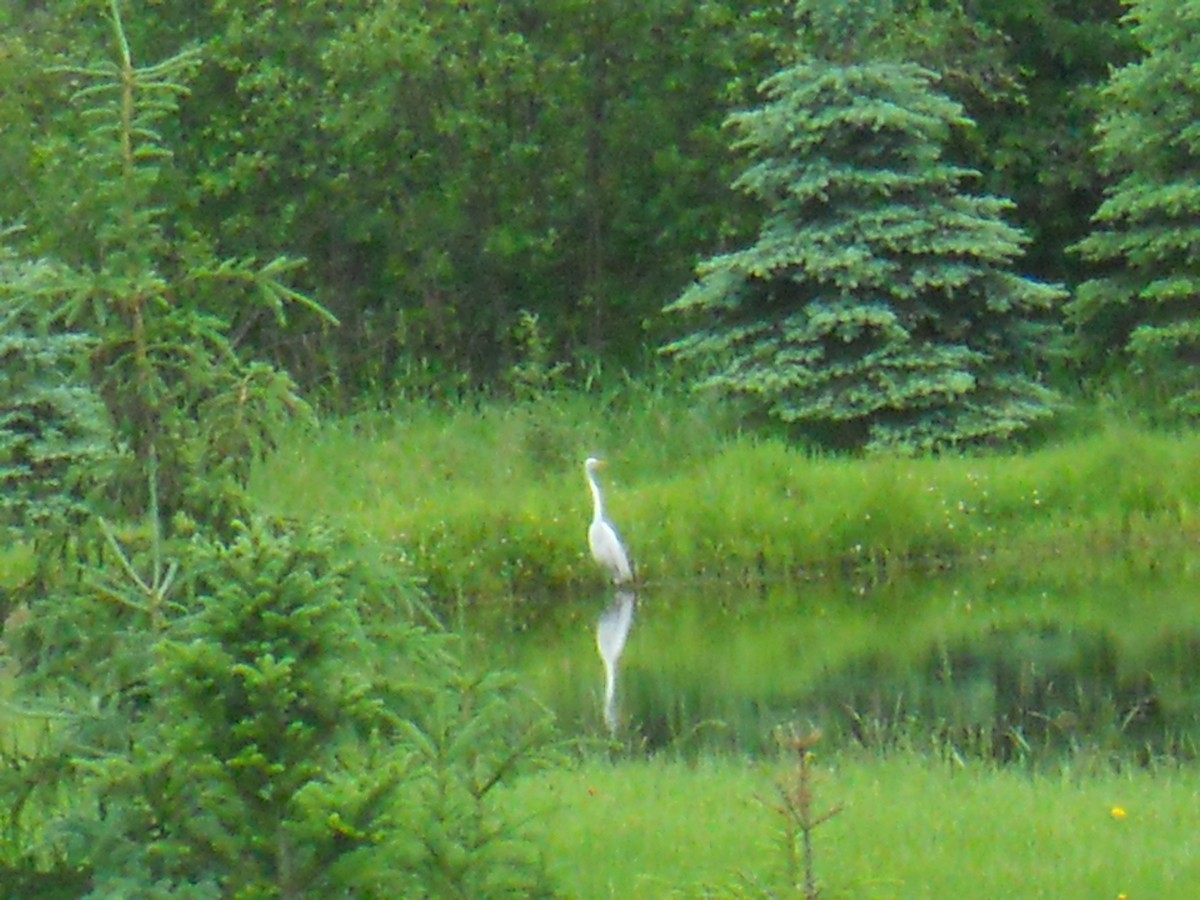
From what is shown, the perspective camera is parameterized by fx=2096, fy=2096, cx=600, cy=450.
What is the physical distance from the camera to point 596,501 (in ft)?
54.5

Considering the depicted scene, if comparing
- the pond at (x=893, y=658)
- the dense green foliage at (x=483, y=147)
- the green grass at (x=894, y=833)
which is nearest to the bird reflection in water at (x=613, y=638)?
the pond at (x=893, y=658)

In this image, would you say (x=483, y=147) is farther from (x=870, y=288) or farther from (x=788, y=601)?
(x=788, y=601)

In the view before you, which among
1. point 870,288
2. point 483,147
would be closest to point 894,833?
point 870,288

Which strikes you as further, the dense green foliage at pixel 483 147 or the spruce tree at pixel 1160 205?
the dense green foliage at pixel 483 147

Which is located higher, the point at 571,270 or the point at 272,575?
the point at 272,575

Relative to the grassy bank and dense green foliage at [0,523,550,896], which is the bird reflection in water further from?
dense green foliage at [0,523,550,896]

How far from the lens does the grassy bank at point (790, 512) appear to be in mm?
16953

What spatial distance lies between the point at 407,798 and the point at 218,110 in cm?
2146

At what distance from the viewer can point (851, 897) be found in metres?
4.79

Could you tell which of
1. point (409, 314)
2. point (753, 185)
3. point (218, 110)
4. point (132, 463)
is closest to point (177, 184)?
point (218, 110)

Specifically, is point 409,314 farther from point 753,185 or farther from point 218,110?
point 753,185

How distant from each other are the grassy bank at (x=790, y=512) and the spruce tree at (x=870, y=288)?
881mm

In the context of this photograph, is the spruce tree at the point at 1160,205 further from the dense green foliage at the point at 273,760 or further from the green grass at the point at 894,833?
the dense green foliage at the point at 273,760

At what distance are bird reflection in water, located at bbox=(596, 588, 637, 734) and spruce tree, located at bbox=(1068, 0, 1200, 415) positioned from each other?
6.10 metres
